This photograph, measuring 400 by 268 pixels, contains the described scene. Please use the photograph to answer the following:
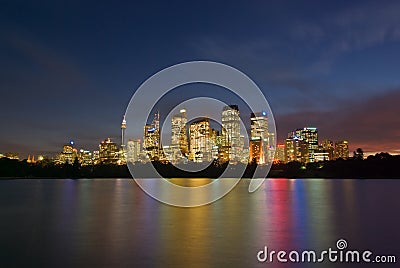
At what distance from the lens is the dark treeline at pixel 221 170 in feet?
365

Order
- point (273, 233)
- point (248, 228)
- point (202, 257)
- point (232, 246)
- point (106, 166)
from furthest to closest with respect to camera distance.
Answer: point (106, 166)
point (248, 228)
point (273, 233)
point (232, 246)
point (202, 257)

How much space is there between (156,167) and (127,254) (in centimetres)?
13126

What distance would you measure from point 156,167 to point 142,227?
125764 mm

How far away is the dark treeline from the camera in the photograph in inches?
4382

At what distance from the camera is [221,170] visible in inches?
5522

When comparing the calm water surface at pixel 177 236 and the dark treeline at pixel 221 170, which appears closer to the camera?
the calm water surface at pixel 177 236

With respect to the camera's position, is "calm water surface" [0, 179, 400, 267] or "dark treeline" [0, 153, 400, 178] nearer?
"calm water surface" [0, 179, 400, 267]

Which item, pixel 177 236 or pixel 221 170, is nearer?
pixel 177 236

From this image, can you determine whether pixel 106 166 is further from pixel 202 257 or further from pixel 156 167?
pixel 202 257

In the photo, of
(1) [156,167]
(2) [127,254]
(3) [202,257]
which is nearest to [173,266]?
(3) [202,257]

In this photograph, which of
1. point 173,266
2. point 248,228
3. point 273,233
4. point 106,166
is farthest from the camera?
point 106,166

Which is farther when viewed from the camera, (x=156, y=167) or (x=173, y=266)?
(x=156, y=167)

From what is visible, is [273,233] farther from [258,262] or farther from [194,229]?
[258,262]

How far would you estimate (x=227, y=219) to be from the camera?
1877cm
